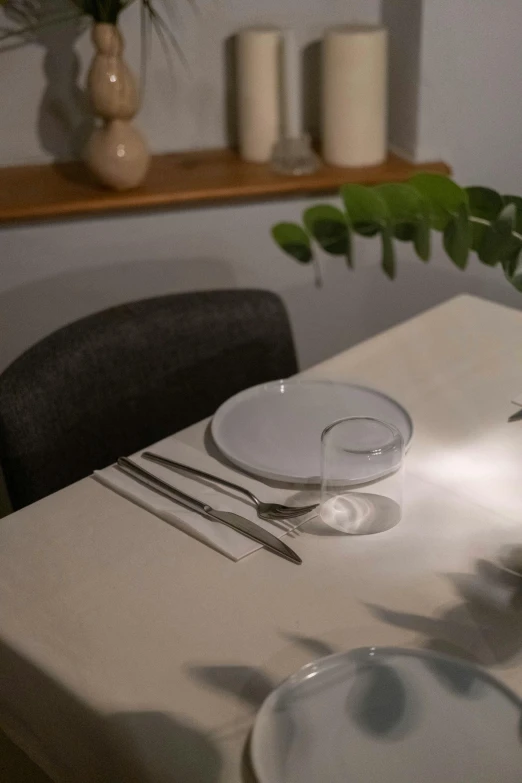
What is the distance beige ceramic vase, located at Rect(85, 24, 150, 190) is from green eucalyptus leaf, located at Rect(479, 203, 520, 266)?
1.12 m

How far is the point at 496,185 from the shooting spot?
2031 millimetres

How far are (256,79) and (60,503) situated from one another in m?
1.19

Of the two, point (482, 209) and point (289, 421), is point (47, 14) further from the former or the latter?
point (482, 209)

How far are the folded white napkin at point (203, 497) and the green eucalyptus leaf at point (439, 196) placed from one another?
13.5 inches

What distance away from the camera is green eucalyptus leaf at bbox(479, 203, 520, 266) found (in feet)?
2.18

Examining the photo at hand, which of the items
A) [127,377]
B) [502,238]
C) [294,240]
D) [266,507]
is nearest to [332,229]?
[294,240]

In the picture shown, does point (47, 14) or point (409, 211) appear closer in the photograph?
point (409, 211)


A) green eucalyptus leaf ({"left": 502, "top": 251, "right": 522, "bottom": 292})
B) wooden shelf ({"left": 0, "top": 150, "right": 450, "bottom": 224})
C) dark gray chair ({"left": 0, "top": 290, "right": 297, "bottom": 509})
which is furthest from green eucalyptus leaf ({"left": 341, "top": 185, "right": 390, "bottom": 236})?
wooden shelf ({"left": 0, "top": 150, "right": 450, "bottom": 224})

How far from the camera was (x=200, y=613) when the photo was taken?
755mm

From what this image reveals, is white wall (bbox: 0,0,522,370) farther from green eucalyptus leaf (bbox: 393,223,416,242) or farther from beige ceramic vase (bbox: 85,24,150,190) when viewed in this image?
green eucalyptus leaf (bbox: 393,223,416,242)

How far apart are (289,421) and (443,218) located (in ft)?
1.44

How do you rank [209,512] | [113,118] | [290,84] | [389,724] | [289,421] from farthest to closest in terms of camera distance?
[290,84] → [113,118] → [289,421] → [209,512] → [389,724]

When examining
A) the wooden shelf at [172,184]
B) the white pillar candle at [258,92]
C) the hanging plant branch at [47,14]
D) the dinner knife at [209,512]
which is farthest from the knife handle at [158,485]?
the white pillar candle at [258,92]

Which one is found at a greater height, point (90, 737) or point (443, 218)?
point (443, 218)
